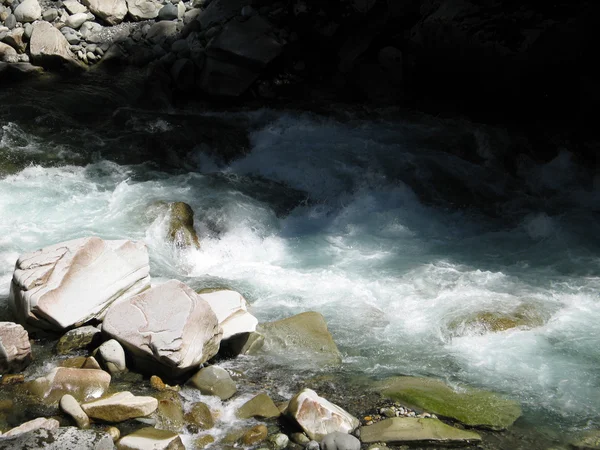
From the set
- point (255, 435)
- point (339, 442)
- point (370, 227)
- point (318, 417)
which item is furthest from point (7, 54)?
point (339, 442)

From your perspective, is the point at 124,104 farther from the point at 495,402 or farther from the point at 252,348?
the point at 495,402

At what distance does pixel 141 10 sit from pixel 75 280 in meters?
8.47

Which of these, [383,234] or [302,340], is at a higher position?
[383,234]

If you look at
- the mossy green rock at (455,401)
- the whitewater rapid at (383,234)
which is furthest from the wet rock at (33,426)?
the mossy green rock at (455,401)

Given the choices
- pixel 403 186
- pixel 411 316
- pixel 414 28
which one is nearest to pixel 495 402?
pixel 411 316

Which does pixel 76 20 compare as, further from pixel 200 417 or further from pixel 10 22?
pixel 200 417

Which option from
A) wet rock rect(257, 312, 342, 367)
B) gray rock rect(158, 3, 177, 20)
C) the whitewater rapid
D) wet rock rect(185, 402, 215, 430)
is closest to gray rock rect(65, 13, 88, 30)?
gray rock rect(158, 3, 177, 20)

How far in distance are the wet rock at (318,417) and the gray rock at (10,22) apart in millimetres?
10065

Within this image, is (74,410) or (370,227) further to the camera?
(370,227)

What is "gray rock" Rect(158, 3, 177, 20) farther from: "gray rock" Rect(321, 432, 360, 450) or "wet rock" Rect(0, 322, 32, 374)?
"gray rock" Rect(321, 432, 360, 450)

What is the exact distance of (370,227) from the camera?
773 cm

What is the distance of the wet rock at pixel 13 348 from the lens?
4.69 metres

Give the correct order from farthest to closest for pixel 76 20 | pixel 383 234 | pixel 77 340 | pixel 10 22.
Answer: pixel 76 20 → pixel 10 22 → pixel 383 234 → pixel 77 340

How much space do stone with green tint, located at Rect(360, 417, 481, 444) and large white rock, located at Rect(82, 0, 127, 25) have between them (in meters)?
10.0
